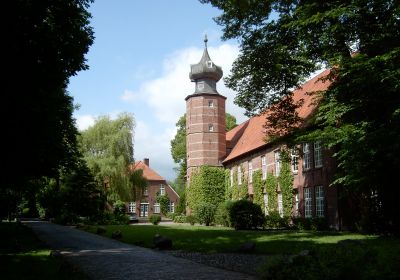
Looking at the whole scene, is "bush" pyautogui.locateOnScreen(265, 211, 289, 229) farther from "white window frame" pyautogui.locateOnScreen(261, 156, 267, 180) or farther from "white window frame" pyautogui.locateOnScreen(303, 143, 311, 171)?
"white window frame" pyautogui.locateOnScreen(261, 156, 267, 180)

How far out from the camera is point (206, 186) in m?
42.3

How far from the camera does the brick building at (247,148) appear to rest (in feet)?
89.7

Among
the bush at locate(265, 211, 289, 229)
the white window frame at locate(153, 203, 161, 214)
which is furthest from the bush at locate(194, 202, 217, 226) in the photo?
the white window frame at locate(153, 203, 161, 214)

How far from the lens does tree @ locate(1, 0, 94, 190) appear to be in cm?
1148

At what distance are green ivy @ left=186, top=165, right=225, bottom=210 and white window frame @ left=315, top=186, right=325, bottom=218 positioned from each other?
15444mm

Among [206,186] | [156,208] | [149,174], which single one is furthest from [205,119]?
[149,174]

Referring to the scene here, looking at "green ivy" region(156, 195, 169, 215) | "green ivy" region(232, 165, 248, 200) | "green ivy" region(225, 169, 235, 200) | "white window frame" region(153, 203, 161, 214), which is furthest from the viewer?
"white window frame" region(153, 203, 161, 214)

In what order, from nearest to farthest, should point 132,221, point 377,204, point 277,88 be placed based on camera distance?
point 377,204 < point 277,88 < point 132,221

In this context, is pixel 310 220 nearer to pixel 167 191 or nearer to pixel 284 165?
pixel 284 165

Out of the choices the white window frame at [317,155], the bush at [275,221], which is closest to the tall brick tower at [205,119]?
the bush at [275,221]

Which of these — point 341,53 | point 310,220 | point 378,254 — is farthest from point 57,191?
point 378,254

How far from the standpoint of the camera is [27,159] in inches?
659

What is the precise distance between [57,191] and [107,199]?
18.6 ft

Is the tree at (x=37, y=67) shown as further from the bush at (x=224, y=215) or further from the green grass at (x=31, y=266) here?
the bush at (x=224, y=215)
